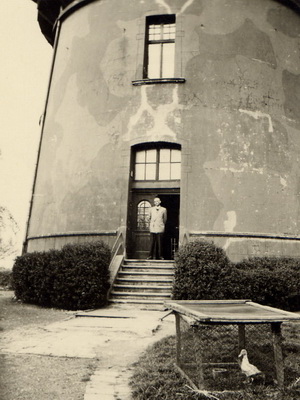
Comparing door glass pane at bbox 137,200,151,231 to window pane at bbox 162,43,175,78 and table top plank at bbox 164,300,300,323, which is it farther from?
table top plank at bbox 164,300,300,323

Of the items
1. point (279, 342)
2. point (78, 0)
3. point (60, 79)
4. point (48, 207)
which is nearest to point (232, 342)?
point (279, 342)

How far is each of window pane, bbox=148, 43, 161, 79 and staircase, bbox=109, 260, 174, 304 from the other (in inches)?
269

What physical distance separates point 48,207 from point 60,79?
5359 mm

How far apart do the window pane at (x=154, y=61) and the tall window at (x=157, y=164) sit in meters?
2.88

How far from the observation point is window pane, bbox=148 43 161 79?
13773 millimetres

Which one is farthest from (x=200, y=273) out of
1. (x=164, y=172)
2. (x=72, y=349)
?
(x=164, y=172)

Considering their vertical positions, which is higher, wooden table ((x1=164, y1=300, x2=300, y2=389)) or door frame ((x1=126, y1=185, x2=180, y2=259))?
door frame ((x1=126, y1=185, x2=180, y2=259))

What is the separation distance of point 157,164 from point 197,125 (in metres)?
1.88

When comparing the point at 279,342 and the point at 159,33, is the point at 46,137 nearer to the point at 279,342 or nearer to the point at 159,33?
the point at 159,33

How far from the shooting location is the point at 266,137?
12797mm

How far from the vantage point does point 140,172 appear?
43.2ft

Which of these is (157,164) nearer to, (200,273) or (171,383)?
(200,273)

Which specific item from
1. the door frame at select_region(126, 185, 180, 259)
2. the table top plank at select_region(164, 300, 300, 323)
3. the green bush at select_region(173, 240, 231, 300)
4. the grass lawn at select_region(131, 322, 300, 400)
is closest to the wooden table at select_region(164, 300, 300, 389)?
the table top plank at select_region(164, 300, 300, 323)

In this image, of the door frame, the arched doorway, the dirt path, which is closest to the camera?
the dirt path
